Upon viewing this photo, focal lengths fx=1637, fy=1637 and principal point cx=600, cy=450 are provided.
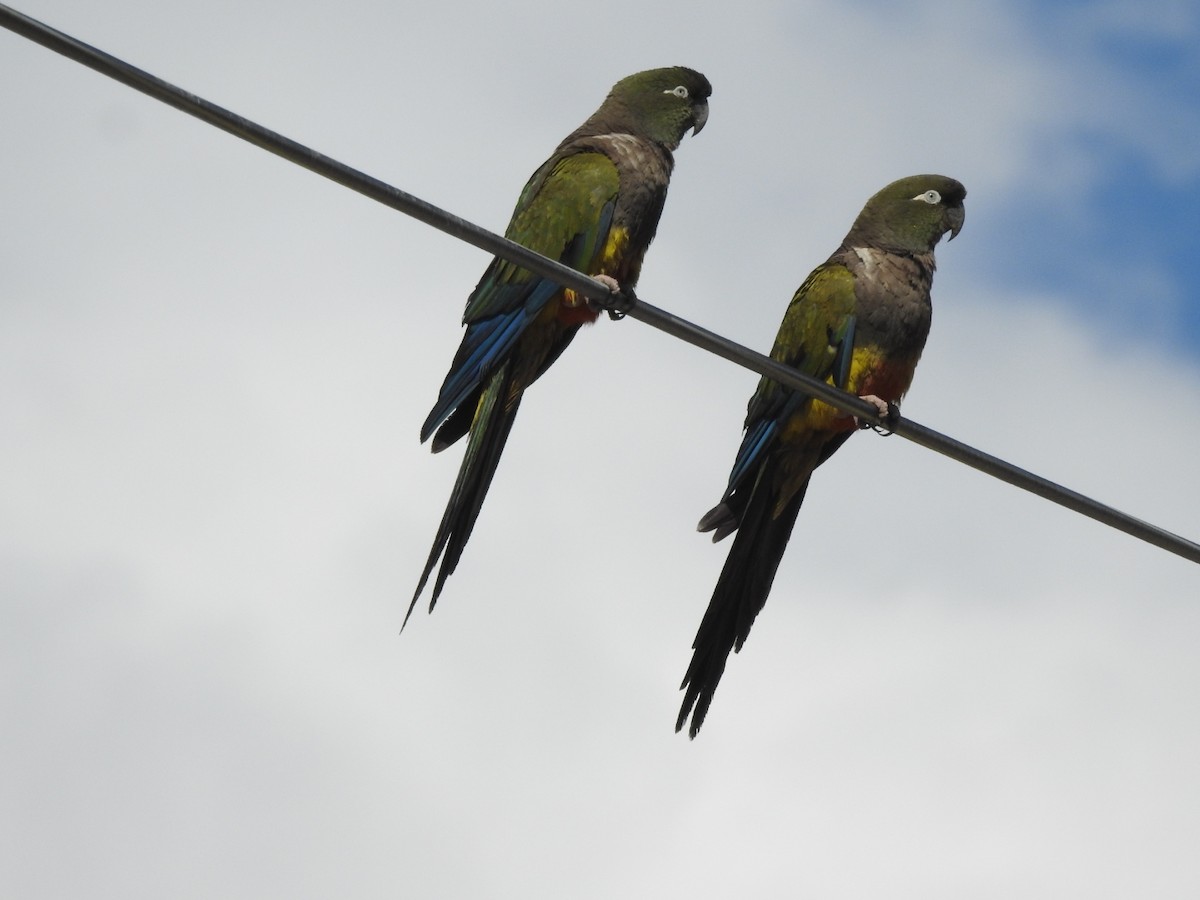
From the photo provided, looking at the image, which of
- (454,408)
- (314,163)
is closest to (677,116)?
(454,408)

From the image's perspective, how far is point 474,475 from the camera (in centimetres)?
525

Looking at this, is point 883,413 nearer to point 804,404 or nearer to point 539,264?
point 804,404

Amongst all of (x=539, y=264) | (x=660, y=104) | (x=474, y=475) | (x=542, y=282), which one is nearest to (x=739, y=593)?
(x=474, y=475)

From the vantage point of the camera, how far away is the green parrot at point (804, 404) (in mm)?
5691

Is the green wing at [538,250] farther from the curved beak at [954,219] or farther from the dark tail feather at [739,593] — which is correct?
the curved beak at [954,219]

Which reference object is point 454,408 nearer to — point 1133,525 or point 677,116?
point 677,116

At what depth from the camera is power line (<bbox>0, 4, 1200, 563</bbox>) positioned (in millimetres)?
2908

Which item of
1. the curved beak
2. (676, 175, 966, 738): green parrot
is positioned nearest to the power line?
(676, 175, 966, 738): green parrot

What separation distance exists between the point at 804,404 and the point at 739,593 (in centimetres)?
71

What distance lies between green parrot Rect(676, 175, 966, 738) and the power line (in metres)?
1.26

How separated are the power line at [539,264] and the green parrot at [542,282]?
94cm

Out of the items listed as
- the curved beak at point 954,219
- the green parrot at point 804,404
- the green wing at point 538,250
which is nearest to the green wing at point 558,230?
the green wing at point 538,250

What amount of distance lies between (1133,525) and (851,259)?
2442 millimetres

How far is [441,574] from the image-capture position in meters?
4.90
